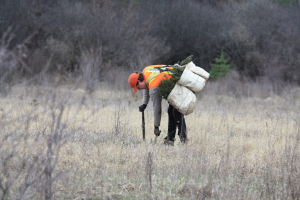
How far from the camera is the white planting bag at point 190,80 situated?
521 cm

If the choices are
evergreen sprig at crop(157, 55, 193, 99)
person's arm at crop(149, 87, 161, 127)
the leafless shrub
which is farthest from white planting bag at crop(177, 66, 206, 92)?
the leafless shrub

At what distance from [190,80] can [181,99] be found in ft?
1.06

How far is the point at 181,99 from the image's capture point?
17.1ft

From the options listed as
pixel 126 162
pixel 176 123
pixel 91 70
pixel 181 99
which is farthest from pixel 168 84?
pixel 91 70

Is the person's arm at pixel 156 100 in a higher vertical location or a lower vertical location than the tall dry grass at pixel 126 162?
higher

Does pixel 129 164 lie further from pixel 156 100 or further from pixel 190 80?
pixel 190 80

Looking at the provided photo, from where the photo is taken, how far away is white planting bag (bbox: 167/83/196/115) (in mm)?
5211

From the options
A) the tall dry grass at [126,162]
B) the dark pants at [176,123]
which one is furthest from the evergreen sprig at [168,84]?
the tall dry grass at [126,162]

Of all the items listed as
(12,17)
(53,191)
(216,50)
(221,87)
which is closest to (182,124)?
(53,191)

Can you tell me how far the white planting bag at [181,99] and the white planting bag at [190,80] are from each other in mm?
108

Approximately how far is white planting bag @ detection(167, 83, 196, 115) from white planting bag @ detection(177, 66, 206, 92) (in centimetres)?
11

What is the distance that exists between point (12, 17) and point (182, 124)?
691 inches

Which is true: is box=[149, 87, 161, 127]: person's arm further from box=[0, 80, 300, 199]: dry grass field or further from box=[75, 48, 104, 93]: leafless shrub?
box=[75, 48, 104, 93]: leafless shrub

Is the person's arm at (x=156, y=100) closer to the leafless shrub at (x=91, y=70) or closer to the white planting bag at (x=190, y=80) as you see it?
the white planting bag at (x=190, y=80)
